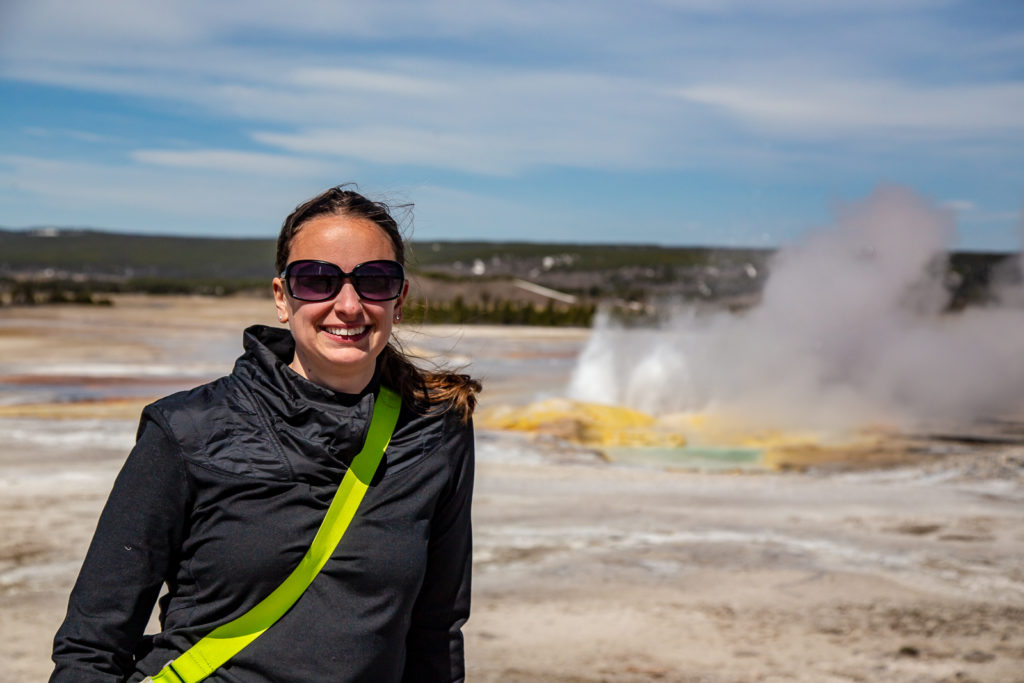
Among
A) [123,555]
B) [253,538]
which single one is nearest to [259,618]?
[253,538]

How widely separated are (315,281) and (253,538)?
1.84ft

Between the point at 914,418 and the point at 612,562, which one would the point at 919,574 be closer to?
the point at 612,562

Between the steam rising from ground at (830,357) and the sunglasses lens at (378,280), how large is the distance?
18.6 meters

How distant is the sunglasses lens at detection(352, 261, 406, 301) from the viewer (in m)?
2.23

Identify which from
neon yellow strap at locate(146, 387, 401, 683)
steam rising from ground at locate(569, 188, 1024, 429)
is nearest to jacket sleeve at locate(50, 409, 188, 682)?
neon yellow strap at locate(146, 387, 401, 683)

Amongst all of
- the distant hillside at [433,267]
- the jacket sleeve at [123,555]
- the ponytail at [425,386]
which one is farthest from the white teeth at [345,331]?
the distant hillside at [433,267]

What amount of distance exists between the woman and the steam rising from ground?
18.6 m

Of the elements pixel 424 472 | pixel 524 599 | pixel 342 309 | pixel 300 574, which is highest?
pixel 342 309

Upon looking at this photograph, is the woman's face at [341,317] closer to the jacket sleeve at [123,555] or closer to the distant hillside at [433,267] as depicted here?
the jacket sleeve at [123,555]

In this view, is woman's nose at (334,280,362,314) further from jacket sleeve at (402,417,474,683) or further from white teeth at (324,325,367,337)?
jacket sleeve at (402,417,474,683)

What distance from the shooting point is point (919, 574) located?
880 cm

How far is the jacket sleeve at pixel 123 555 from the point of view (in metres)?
1.94

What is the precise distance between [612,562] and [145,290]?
8977 centimetres

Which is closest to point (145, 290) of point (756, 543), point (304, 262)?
point (756, 543)
